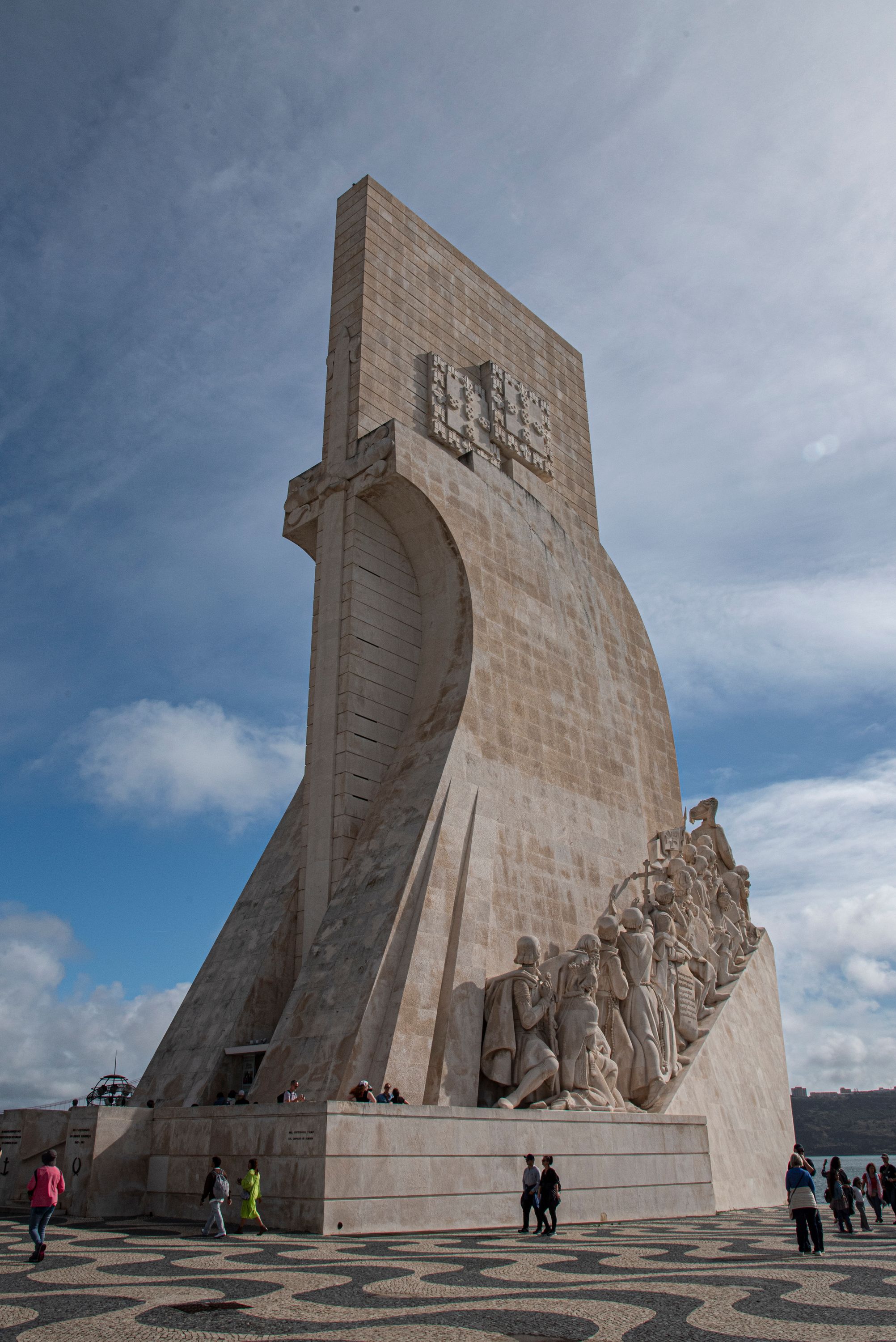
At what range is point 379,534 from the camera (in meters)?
12.2

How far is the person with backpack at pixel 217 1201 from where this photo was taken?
22.4 feet

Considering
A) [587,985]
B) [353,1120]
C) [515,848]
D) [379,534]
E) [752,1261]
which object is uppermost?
[379,534]

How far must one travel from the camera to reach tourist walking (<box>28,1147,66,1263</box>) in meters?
5.32

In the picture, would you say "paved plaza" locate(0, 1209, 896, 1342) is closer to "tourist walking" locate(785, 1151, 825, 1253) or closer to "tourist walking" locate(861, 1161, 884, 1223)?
"tourist walking" locate(785, 1151, 825, 1253)

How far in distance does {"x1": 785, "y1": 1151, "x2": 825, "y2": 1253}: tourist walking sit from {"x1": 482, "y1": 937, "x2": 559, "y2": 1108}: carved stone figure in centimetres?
314

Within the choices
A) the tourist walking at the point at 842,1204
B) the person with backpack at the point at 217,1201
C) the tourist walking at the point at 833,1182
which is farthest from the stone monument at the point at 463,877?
the tourist walking at the point at 842,1204

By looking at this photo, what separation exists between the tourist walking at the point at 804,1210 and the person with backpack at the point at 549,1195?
5.66 feet

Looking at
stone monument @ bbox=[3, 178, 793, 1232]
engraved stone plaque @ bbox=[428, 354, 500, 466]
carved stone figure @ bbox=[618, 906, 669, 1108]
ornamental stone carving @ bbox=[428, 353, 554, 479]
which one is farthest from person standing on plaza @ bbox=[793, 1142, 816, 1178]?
ornamental stone carving @ bbox=[428, 353, 554, 479]

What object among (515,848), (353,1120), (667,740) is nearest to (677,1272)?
(353,1120)

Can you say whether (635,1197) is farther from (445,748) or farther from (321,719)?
(321,719)

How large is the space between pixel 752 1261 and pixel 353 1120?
278 centimetres

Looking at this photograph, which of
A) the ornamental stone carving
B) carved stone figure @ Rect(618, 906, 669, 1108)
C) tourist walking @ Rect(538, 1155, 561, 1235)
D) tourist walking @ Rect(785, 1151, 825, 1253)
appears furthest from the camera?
the ornamental stone carving

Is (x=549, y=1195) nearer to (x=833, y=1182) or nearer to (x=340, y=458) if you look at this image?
(x=833, y=1182)

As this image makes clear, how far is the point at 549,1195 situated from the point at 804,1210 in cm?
196
